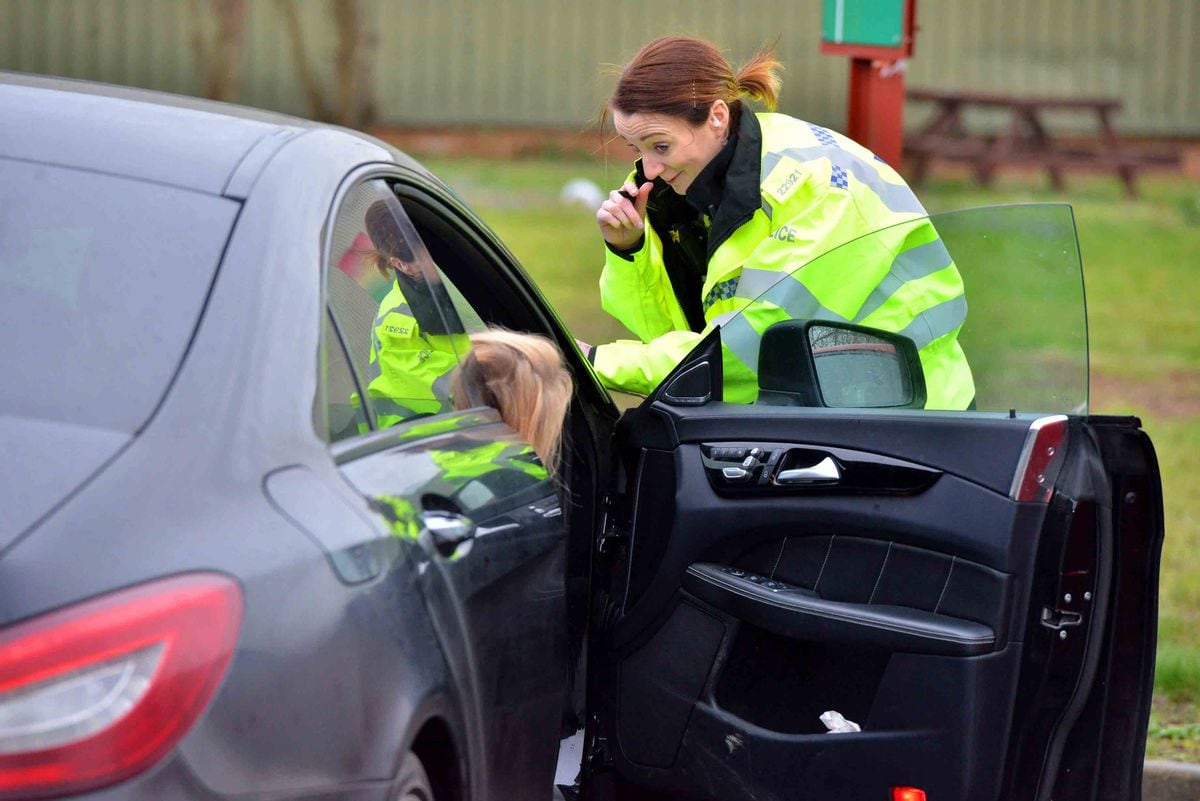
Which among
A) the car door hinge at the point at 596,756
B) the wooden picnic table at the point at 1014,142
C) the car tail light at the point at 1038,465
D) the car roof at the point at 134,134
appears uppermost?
the car roof at the point at 134,134

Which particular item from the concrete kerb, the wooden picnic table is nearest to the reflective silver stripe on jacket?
the concrete kerb

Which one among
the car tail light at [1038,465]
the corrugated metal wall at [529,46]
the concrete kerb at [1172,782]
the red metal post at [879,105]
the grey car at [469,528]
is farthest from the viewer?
the corrugated metal wall at [529,46]

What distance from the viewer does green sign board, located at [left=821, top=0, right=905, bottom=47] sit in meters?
5.09

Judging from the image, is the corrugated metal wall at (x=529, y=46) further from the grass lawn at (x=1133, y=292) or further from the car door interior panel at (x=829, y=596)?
the car door interior panel at (x=829, y=596)

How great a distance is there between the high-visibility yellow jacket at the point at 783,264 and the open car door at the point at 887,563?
0.05ft

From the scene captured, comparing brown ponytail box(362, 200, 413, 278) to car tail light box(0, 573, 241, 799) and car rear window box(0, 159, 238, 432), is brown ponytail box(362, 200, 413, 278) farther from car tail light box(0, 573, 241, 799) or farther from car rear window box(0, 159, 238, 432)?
car tail light box(0, 573, 241, 799)

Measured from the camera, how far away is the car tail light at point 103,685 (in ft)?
5.67

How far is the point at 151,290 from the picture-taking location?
2.16m

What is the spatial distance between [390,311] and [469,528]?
49 cm

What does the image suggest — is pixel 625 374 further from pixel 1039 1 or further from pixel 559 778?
pixel 1039 1

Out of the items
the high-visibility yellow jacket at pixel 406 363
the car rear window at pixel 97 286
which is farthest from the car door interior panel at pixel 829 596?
the car rear window at pixel 97 286

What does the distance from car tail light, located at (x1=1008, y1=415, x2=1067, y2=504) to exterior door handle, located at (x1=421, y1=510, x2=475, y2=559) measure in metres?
0.92

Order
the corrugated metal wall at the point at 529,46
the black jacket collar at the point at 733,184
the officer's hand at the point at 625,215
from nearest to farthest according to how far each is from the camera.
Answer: the black jacket collar at the point at 733,184 → the officer's hand at the point at 625,215 → the corrugated metal wall at the point at 529,46

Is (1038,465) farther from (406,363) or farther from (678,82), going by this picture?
(678,82)
